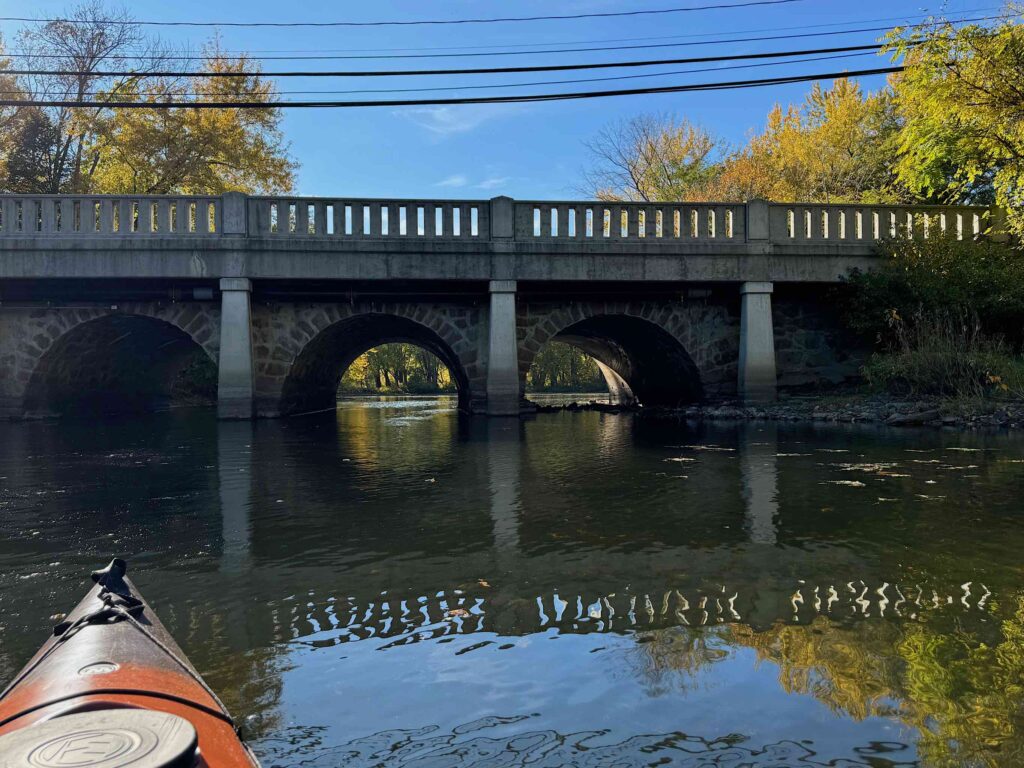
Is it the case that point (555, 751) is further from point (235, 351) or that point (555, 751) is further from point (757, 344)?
point (757, 344)

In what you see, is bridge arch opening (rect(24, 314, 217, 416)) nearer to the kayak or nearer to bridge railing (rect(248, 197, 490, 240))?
bridge railing (rect(248, 197, 490, 240))

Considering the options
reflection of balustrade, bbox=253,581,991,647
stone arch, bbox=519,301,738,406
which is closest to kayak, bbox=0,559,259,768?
reflection of balustrade, bbox=253,581,991,647

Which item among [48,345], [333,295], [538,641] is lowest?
[538,641]

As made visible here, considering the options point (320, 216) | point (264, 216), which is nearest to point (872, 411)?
point (320, 216)

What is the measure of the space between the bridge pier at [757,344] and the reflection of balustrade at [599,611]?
14687 millimetres

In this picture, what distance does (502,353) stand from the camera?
1827 centimetres

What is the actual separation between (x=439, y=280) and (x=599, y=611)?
Answer: 47.4 feet

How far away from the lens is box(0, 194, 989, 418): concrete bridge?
56.5 feet

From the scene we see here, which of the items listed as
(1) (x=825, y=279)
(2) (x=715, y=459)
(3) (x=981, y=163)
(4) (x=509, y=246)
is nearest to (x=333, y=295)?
(4) (x=509, y=246)

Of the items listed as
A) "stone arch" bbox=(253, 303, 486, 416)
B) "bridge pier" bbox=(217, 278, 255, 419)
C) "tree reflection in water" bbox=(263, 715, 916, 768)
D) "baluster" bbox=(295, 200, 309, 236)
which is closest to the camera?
"tree reflection in water" bbox=(263, 715, 916, 768)

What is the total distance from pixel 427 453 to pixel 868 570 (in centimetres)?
818

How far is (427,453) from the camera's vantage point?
11.9 m

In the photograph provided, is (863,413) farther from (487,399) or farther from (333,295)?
(333,295)

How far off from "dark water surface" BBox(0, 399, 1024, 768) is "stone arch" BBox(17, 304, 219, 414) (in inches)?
400
